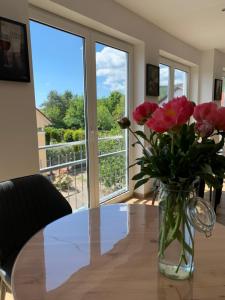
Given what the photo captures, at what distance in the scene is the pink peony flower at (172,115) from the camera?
0.64 m

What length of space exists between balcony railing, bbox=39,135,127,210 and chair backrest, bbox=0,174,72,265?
90 centimetres

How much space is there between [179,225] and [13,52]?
169 cm

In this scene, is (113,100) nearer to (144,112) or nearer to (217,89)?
(144,112)

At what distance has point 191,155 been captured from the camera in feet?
2.19

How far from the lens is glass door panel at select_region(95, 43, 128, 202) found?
2965mm

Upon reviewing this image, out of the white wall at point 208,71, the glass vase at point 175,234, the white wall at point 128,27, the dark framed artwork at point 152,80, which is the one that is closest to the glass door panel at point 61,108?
the white wall at point 128,27

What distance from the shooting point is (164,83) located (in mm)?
4234

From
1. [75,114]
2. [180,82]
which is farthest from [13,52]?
[180,82]

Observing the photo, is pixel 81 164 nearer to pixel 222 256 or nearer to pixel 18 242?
pixel 18 242

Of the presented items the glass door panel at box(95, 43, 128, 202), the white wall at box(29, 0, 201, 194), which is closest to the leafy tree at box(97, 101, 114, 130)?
the glass door panel at box(95, 43, 128, 202)

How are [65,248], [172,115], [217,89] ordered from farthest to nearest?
1. [217,89]
2. [65,248]
3. [172,115]

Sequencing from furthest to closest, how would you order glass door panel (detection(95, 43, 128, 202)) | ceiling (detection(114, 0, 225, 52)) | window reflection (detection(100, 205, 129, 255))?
glass door panel (detection(95, 43, 128, 202))
ceiling (detection(114, 0, 225, 52))
window reflection (detection(100, 205, 129, 255))

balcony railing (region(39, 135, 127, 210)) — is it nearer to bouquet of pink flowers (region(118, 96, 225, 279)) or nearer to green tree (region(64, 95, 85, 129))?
green tree (region(64, 95, 85, 129))

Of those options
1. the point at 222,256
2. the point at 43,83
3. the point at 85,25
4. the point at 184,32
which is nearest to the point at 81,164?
the point at 43,83
